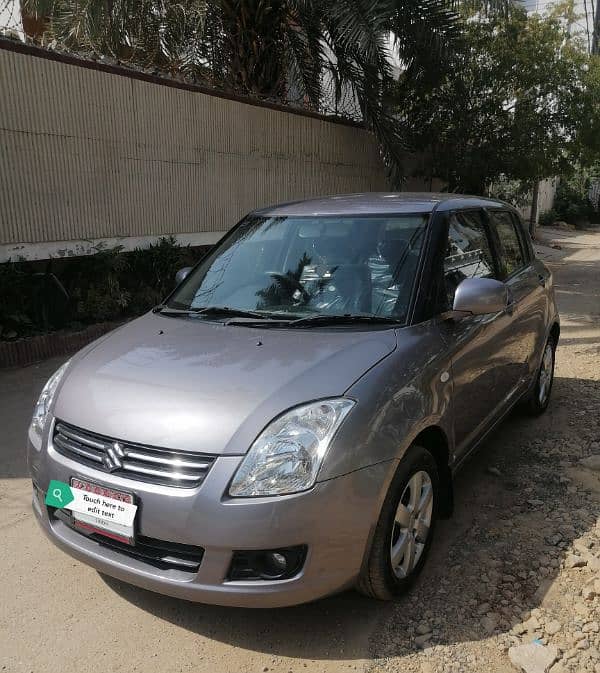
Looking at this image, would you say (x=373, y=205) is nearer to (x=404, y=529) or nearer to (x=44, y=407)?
(x=404, y=529)

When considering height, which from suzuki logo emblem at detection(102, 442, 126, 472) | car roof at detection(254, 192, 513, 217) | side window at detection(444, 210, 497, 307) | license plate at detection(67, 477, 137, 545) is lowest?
license plate at detection(67, 477, 137, 545)

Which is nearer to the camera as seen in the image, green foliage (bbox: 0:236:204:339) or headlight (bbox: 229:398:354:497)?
headlight (bbox: 229:398:354:497)

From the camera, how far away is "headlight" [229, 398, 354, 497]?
2.15 metres

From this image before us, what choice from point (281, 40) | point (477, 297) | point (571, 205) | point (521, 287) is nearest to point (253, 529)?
point (477, 297)

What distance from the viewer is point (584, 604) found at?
2650 mm

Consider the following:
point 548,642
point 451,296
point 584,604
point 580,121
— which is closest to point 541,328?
point 451,296

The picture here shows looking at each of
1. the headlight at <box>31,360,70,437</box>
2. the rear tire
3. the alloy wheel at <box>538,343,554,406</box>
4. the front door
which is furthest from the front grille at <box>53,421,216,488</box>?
the alloy wheel at <box>538,343,554,406</box>

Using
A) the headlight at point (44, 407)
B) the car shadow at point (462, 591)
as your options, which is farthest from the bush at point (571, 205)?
the headlight at point (44, 407)

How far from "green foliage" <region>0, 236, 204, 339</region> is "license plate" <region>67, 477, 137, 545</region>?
171 inches

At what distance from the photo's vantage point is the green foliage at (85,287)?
6.32 meters

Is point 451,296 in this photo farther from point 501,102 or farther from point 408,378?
point 501,102

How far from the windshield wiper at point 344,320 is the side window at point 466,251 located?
458 mm

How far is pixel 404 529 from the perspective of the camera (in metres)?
2.57

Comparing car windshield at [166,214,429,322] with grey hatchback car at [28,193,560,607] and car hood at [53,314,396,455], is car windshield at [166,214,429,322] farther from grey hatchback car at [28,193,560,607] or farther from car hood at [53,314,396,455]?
car hood at [53,314,396,455]
